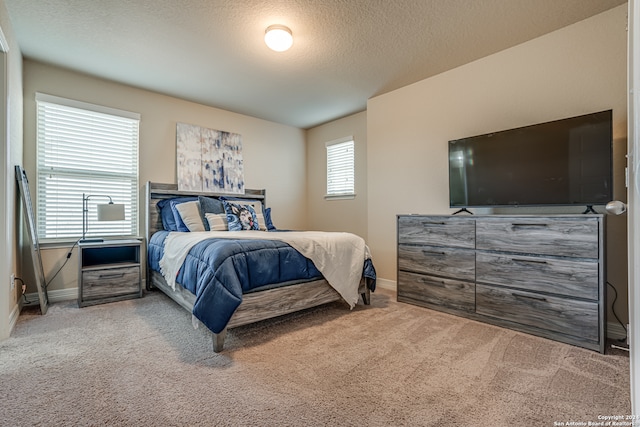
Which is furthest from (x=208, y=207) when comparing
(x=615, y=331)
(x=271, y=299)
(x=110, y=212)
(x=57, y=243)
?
(x=615, y=331)

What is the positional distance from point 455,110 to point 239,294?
279 centimetres

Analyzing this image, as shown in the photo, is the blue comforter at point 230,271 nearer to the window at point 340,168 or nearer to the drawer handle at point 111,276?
the drawer handle at point 111,276

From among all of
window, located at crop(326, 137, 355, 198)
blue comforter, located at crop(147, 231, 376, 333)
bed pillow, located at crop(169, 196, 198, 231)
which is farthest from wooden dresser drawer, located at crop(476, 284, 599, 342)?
bed pillow, located at crop(169, 196, 198, 231)

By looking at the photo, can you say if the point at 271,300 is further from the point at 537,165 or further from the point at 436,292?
the point at 537,165

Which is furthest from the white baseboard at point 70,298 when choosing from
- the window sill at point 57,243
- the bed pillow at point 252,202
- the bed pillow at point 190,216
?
the bed pillow at point 252,202

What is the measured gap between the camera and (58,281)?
319 cm

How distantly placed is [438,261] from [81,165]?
12.9 feet

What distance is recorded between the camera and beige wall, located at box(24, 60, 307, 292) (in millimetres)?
3105

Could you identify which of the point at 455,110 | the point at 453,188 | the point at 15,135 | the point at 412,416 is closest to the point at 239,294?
the point at 412,416

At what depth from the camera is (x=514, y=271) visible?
233 cm

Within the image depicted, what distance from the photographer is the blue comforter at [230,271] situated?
1.95 m

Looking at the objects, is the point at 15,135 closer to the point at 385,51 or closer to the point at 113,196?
the point at 113,196

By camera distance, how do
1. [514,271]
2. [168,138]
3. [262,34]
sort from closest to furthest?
1. [514,271]
2. [262,34]
3. [168,138]

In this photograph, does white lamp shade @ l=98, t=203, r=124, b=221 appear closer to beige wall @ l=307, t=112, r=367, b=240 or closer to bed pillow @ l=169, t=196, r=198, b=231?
bed pillow @ l=169, t=196, r=198, b=231
